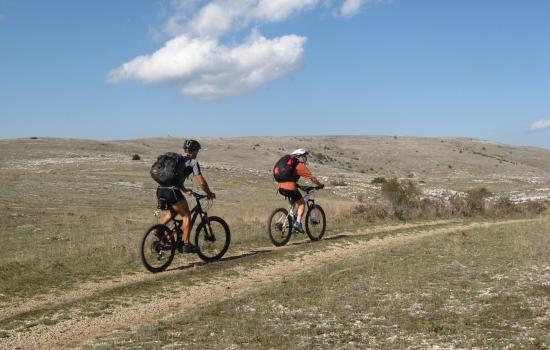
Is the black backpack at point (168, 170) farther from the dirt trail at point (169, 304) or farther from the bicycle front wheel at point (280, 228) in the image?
the bicycle front wheel at point (280, 228)

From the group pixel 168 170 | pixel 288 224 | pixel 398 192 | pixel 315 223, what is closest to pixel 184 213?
pixel 168 170

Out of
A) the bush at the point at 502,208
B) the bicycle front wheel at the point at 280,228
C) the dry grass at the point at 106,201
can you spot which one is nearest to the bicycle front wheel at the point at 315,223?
the bicycle front wheel at the point at 280,228

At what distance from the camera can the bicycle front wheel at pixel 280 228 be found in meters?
14.6

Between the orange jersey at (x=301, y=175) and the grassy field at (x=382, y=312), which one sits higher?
the orange jersey at (x=301, y=175)

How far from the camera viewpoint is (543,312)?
7516 millimetres

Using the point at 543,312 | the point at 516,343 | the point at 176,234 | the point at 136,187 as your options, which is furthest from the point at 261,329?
the point at 136,187

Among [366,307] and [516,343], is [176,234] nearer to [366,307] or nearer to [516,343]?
[366,307]

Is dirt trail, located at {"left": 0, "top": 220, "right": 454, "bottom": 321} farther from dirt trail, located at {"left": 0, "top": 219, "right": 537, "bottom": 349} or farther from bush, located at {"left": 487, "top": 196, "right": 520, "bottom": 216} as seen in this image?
bush, located at {"left": 487, "top": 196, "right": 520, "bottom": 216}

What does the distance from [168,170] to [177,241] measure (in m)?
1.64

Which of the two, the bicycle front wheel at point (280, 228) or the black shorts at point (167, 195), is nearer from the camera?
the black shorts at point (167, 195)

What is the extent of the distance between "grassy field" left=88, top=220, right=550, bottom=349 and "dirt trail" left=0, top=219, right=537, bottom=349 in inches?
16.9

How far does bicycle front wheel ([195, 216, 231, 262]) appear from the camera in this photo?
12.3 meters

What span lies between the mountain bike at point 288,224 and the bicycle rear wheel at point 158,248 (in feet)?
11.5

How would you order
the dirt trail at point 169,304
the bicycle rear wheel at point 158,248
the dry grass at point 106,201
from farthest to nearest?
the dry grass at point 106,201 < the bicycle rear wheel at point 158,248 < the dirt trail at point 169,304
